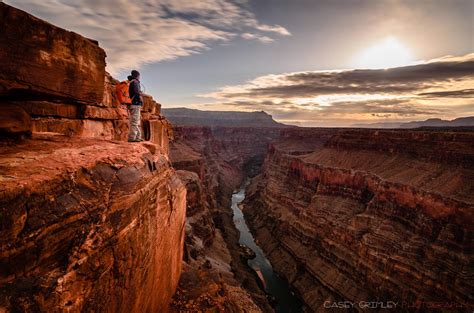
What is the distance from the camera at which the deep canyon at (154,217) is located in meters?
4.52

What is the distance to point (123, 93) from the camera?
977cm

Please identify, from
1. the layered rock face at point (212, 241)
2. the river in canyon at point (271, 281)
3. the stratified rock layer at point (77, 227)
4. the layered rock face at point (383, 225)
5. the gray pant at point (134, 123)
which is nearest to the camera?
the stratified rock layer at point (77, 227)

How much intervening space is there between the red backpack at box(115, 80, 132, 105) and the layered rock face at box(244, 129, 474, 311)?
1043 inches

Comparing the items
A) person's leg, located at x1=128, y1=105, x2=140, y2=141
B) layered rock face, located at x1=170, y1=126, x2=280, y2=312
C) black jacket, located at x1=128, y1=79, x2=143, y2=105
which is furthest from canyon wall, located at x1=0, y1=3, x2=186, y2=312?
layered rock face, located at x1=170, y1=126, x2=280, y2=312

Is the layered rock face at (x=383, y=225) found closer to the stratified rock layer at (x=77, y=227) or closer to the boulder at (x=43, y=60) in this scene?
the stratified rock layer at (x=77, y=227)

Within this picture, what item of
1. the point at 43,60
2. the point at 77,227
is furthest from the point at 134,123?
the point at 77,227

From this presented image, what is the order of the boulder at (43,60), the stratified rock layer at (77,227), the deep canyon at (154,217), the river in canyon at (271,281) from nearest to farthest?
the stratified rock layer at (77,227), the deep canyon at (154,217), the boulder at (43,60), the river in canyon at (271,281)

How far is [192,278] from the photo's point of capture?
13023mm

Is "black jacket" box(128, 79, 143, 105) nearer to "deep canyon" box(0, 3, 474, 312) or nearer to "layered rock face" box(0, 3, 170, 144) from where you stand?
"deep canyon" box(0, 3, 474, 312)

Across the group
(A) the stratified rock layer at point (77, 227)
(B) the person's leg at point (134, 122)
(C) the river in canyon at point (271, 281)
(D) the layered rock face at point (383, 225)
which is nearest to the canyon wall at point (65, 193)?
(A) the stratified rock layer at point (77, 227)

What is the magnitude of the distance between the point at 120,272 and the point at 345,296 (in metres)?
27.2

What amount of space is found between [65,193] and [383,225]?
3112 cm

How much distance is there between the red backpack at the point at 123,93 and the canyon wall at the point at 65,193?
1.35 m

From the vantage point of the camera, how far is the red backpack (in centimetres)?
976
